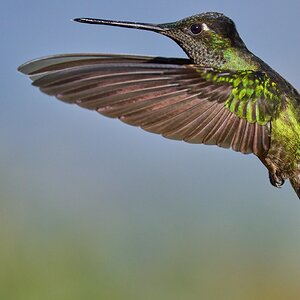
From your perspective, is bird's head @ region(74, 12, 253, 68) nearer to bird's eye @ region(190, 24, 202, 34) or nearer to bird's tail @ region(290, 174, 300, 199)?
bird's eye @ region(190, 24, 202, 34)

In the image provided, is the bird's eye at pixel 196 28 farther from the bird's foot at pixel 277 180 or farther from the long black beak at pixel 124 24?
the bird's foot at pixel 277 180

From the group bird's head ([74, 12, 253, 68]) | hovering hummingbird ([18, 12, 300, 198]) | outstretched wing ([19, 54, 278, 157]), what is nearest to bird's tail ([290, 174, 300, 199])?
hovering hummingbird ([18, 12, 300, 198])

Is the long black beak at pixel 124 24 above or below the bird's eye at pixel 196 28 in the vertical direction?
below

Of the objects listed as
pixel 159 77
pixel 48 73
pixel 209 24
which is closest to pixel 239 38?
pixel 209 24

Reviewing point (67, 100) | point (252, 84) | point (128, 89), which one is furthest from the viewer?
point (252, 84)

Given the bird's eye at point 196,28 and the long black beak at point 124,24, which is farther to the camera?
the bird's eye at point 196,28

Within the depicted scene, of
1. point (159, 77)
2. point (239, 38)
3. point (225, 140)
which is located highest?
point (239, 38)

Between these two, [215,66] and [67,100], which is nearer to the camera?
[67,100]

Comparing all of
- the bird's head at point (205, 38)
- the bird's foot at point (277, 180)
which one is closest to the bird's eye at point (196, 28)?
the bird's head at point (205, 38)

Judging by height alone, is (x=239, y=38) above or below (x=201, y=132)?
above

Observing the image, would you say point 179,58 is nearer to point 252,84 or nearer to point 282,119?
point 252,84
